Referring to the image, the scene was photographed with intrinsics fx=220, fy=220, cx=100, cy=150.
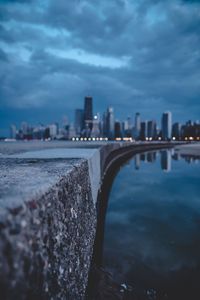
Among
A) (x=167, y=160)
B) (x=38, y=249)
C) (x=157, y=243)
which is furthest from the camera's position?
(x=167, y=160)

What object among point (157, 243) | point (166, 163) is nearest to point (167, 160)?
point (166, 163)

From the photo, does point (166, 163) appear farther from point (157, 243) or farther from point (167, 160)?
point (157, 243)

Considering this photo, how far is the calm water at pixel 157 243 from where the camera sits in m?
3.74

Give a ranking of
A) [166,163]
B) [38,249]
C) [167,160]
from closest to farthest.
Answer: [38,249]
[166,163]
[167,160]

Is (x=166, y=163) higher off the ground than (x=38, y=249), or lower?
lower

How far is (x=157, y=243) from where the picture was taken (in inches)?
205

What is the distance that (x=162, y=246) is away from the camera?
5.04 meters

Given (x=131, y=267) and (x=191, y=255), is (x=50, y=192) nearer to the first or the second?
(x=131, y=267)

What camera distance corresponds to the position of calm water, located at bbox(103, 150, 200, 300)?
374cm

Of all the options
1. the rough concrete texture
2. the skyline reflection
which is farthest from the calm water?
the skyline reflection

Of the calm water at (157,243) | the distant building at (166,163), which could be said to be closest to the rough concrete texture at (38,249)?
the calm water at (157,243)

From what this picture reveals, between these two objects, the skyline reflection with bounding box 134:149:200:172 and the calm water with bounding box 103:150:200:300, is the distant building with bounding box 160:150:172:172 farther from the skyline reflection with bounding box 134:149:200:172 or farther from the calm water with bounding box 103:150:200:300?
the calm water with bounding box 103:150:200:300

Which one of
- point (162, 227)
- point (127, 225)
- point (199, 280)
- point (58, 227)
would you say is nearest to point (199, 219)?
point (162, 227)

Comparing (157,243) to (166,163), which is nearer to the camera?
(157,243)
